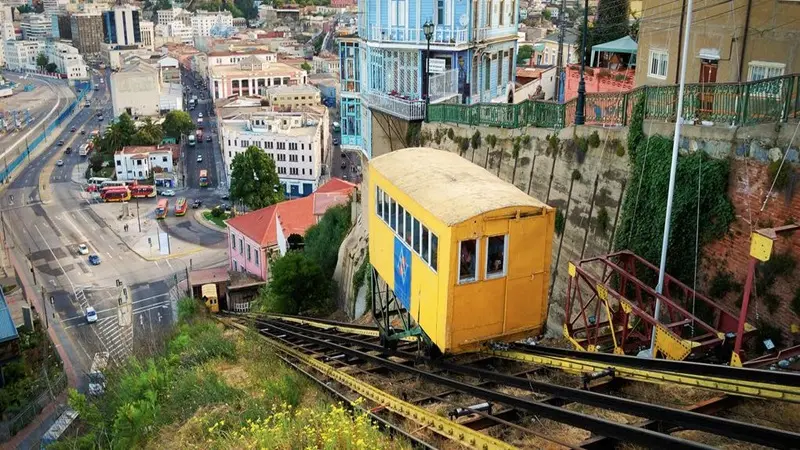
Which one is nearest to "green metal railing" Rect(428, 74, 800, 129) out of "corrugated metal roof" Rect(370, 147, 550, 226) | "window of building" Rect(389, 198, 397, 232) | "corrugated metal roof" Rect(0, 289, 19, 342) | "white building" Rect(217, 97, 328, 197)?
"corrugated metal roof" Rect(370, 147, 550, 226)

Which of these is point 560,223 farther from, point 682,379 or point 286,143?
point 286,143

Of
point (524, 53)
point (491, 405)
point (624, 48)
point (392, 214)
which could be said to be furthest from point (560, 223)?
point (524, 53)

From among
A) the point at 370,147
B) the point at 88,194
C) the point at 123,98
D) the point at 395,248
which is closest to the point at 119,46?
the point at 123,98

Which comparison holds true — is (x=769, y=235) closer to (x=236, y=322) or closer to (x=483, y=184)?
(x=483, y=184)

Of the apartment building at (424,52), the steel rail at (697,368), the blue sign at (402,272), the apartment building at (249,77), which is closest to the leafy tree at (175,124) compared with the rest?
the apartment building at (249,77)

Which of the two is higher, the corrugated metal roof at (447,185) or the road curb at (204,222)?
the corrugated metal roof at (447,185)

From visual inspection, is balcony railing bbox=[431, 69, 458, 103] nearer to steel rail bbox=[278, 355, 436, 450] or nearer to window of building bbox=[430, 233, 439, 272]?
steel rail bbox=[278, 355, 436, 450]

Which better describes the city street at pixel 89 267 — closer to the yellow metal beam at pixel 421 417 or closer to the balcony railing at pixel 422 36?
the balcony railing at pixel 422 36
